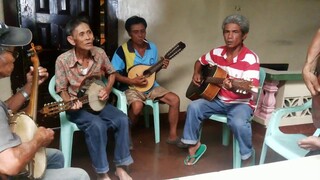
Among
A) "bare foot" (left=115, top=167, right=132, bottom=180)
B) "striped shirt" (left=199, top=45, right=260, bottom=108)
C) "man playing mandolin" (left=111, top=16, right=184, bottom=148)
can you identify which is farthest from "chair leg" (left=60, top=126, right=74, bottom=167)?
"striped shirt" (left=199, top=45, right=260, bottom=108)

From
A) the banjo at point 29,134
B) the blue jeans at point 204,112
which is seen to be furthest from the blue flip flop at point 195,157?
the banjo at point 29,134

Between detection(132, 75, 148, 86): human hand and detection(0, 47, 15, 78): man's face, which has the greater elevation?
detection(0, 47, 15, 78): man's face

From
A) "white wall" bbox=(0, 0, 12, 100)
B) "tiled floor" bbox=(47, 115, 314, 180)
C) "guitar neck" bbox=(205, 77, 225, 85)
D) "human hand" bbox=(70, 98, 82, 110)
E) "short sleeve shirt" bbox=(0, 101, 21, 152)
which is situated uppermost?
"short sleeve shirt" bbox=(0, 101, 21, 152)

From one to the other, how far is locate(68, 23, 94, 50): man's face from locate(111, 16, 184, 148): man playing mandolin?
0.55m

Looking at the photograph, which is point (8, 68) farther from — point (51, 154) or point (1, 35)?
point (51, 154)

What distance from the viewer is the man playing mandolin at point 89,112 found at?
6.85 feet

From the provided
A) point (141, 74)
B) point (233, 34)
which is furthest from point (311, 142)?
point (141, 74)

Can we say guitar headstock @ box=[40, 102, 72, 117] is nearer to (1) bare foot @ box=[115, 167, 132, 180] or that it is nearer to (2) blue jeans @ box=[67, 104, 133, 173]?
(2) blue jeans @ box=[67, 104, 133, 173]

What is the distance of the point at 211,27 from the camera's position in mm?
3539

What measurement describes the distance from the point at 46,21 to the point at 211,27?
5.99ft

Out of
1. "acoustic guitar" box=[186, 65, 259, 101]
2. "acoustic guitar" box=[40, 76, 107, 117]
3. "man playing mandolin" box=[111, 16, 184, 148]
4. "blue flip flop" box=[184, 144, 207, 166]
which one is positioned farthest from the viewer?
"man playing mandolin" box=[111, 16, 184, 148]

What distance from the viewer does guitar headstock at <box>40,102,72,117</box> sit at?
6.23 feet

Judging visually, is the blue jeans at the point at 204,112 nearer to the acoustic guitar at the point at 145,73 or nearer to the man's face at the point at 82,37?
the acoustic guitar at the point at 145,73

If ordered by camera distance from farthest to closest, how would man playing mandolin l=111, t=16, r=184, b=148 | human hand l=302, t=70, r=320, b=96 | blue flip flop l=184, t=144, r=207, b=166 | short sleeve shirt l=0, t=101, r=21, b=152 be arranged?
man playing mandolin l=111, t=16, r=184, b=148 < blue flip flop l=184, t=144, r=207, b=166 < human hand l=302, t=70, r=320, b=96 < short sleeve shirt l=0, t=101, r=21, b=152
